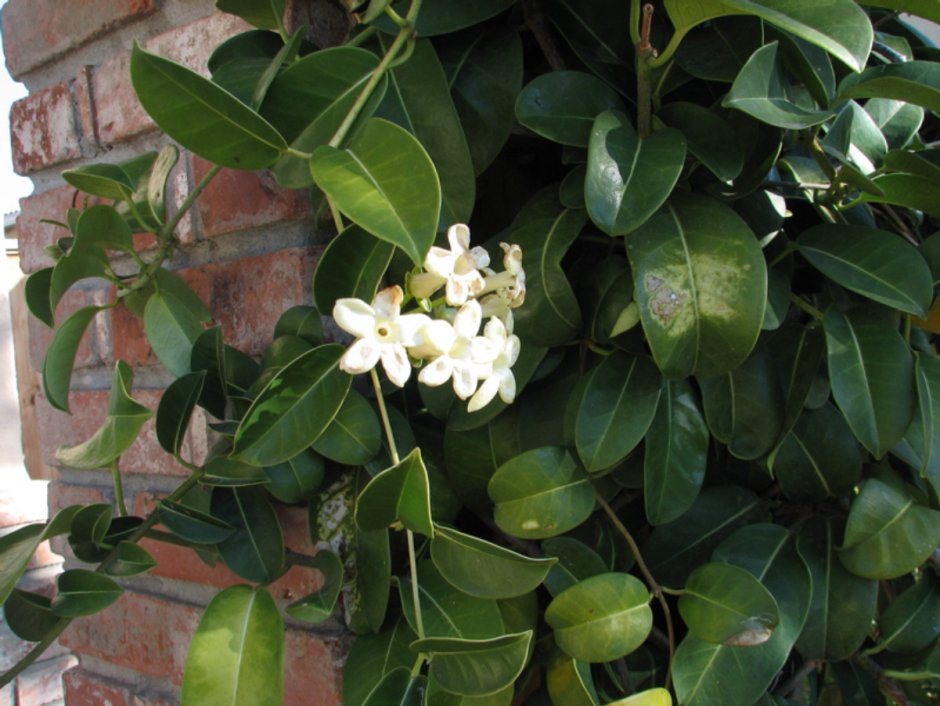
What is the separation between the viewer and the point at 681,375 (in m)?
Result: 0.52

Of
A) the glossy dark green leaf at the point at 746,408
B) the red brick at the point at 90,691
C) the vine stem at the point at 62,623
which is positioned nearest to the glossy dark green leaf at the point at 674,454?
the glossy dark green leaf at the point at 746,408

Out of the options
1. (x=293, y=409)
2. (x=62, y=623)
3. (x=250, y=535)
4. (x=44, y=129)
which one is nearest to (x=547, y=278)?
(x=293, y=409)

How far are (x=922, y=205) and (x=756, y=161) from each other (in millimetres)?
127

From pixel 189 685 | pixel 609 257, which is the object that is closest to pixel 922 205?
pixel 609 257

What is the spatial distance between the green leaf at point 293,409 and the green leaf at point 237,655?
0.42 ft

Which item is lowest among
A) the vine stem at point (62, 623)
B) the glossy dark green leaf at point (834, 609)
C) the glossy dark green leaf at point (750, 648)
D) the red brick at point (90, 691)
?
the red brick at point (90, 691)

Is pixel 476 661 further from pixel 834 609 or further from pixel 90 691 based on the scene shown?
pixel 90 691

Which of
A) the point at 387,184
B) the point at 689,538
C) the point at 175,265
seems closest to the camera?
the point at 387,184

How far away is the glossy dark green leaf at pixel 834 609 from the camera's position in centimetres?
61

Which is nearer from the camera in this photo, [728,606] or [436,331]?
[436,331]

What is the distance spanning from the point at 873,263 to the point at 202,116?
19.0 inches

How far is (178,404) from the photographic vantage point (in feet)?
1.87

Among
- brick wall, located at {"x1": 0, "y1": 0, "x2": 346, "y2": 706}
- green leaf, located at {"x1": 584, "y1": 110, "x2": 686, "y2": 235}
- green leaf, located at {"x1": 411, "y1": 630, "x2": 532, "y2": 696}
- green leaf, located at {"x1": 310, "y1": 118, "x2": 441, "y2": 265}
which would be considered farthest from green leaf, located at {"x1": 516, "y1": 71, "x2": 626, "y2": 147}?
green leaf, located at {"x1": 411, "y1": 630, "x2": 532, "y2": 696}

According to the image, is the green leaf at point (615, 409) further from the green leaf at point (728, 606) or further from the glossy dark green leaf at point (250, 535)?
the glossy dark green leaf at point (250, 535)
